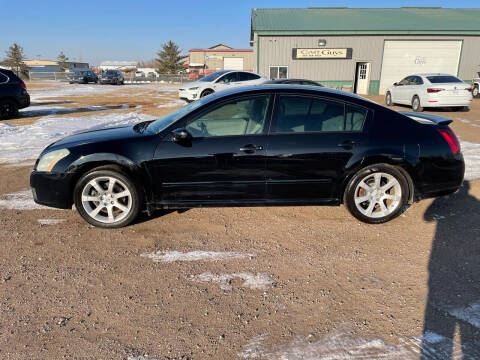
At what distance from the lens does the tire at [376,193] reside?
12.9 ft

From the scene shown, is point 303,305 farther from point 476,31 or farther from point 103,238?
point 476,31

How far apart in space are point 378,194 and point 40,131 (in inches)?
367

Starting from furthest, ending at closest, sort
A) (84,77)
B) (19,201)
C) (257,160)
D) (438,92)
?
(84,77)
(438,92)
(19,201)
(257,160)

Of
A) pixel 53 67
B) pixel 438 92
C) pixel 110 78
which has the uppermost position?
pixel 53 67

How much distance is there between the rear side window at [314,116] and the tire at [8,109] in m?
12.0

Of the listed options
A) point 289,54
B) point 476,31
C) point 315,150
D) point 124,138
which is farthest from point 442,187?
point 476,31

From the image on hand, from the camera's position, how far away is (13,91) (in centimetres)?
1234

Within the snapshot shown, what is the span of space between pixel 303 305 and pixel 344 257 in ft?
2.89

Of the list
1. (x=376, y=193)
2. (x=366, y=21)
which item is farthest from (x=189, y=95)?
(x=366, y=21)

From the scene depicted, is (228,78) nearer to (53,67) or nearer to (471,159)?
(471,159)

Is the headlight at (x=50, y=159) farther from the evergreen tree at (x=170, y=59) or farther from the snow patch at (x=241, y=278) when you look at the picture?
the evergreen tree at (x=170, y=59)

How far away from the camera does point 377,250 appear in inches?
138

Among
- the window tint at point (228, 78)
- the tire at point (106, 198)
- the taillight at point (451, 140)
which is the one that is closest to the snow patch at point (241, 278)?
the tire at point (106, 198)

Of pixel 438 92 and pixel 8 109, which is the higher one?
pixel 438 92
